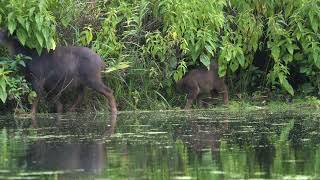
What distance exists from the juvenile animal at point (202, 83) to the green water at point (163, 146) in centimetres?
132

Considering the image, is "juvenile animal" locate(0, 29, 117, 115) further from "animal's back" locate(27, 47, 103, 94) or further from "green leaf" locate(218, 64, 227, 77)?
"green leaf" locate(218, 64, 227, 77)

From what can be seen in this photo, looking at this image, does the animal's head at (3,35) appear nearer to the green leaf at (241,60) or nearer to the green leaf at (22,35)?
the green leaf at (22,35)

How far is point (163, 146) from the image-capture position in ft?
27.8

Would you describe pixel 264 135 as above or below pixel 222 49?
below

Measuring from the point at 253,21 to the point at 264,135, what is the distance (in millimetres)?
4759

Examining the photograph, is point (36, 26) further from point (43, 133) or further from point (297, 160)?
point (297, 160)

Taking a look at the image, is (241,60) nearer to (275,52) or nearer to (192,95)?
(275,52)

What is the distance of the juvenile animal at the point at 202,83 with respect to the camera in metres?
13.5

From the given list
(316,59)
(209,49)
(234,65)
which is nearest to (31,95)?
(209,49)

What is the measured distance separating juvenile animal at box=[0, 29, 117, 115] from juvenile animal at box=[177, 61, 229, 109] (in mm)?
1330

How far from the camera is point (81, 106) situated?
1316 centimetres

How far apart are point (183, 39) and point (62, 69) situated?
77.5 inches

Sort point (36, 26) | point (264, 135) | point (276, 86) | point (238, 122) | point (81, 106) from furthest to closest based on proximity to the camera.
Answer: point (276, 86) < point (81, 106) < point (36, 26) < point (238, 122) < point (264, 135)

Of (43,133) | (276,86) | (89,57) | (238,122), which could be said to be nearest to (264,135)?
(238,122)
